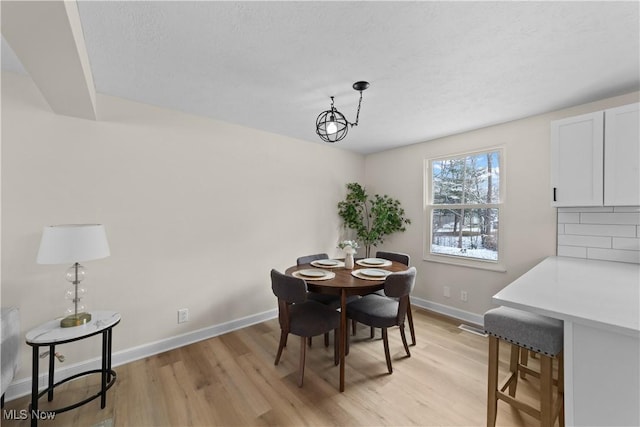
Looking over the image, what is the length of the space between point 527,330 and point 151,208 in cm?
298

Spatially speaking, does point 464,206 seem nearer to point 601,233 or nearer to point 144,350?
point 601,233

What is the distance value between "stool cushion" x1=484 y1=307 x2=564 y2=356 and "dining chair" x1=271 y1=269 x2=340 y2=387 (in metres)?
1.11

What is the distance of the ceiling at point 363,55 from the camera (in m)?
1.26

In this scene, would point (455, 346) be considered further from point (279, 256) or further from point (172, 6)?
point (172, 6)

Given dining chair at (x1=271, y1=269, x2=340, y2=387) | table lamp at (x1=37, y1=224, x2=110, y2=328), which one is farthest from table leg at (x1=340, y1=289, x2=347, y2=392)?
table lamp at (x1=37, y1=224, x2=110, y2=328)

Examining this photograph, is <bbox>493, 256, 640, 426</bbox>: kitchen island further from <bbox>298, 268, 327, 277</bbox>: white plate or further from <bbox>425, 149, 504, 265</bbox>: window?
<bbox>425, 149, 504, 265</bbox>: window

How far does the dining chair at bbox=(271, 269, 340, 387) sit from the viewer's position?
6.22 feet

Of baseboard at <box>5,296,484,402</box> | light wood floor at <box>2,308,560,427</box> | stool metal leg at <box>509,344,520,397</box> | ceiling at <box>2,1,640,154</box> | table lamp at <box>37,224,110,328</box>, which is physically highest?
ceiling at <box>2,1,640,154</box>

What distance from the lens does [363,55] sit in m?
1.59

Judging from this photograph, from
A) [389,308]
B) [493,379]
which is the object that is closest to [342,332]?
[389,308]

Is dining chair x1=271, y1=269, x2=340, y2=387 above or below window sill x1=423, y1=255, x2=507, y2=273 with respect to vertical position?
below

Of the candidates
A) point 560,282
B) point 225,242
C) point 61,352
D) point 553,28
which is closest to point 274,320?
point 225,242

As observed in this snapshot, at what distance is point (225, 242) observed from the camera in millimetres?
2785

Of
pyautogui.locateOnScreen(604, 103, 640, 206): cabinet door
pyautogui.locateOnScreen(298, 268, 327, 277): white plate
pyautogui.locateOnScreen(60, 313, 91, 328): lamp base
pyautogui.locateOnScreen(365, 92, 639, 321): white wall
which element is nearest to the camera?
pyautogui.locateOnScreen(60, 313, 91, 328): lamp base
